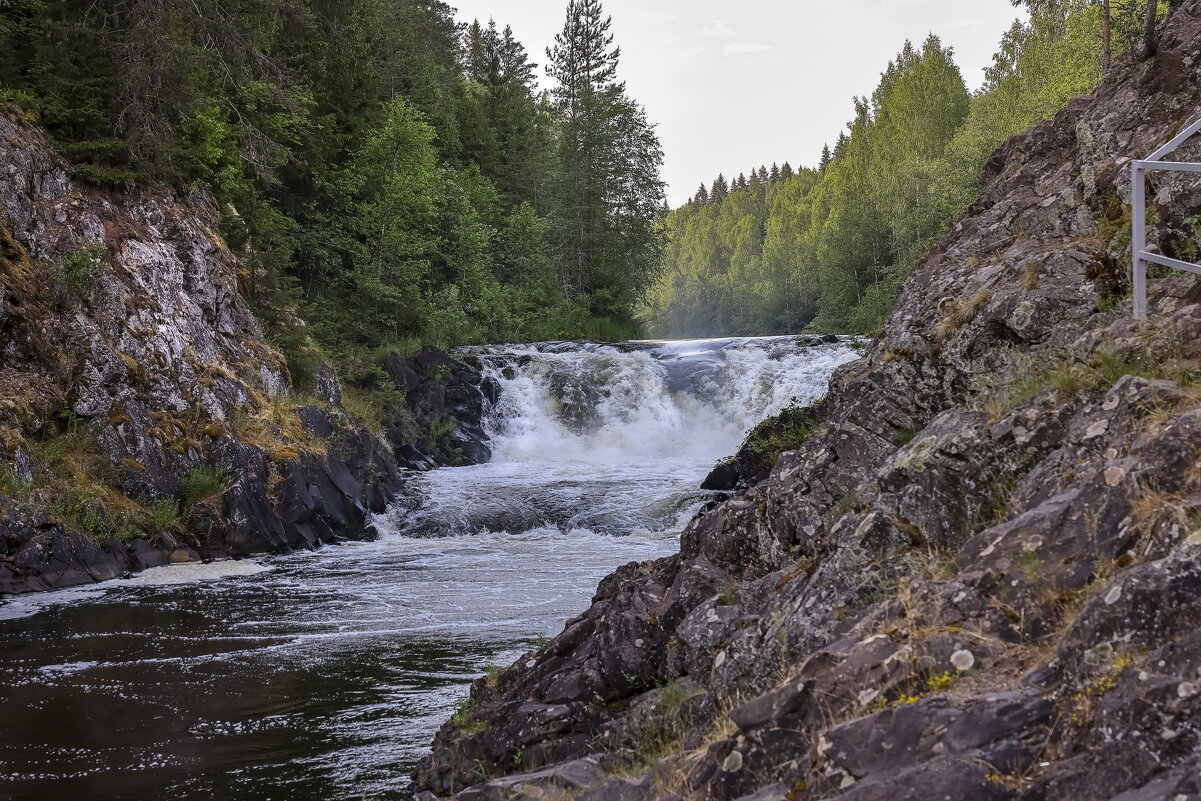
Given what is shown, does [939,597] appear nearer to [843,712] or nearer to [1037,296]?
[843,712]

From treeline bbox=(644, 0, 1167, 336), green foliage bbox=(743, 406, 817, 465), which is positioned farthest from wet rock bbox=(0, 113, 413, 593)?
treeline bbox=(644, 0, 1167, 336)

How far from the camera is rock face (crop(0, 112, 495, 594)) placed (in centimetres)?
1398

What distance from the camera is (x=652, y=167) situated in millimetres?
45000

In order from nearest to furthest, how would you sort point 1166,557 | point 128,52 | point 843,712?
1. point 1166,557
2. point 843,712
3. point 128,52

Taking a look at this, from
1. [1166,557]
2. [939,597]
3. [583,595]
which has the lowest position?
[583,595]

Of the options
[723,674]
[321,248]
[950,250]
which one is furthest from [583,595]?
[321,248]

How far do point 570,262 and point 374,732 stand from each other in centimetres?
3687

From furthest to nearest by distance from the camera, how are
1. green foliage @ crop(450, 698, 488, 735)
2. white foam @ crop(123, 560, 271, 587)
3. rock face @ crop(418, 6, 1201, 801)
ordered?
white foam @ crop(123, 560, 271, 587), green foliage @ crop(450, 698, 488, 735), rock face @ crop(418, 6, 1201, 801)

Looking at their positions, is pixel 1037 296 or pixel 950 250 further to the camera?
pixel 950 250

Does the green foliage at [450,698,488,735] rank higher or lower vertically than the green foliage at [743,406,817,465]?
lower

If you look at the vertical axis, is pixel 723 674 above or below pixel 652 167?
below

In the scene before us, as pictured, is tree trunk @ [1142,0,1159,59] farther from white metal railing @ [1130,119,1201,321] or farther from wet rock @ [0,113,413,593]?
wet rock @ [0,113,413,593]

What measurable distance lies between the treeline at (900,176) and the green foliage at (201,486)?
12824 mm

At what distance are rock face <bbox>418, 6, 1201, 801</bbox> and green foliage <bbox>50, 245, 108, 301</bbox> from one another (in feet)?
41.0
